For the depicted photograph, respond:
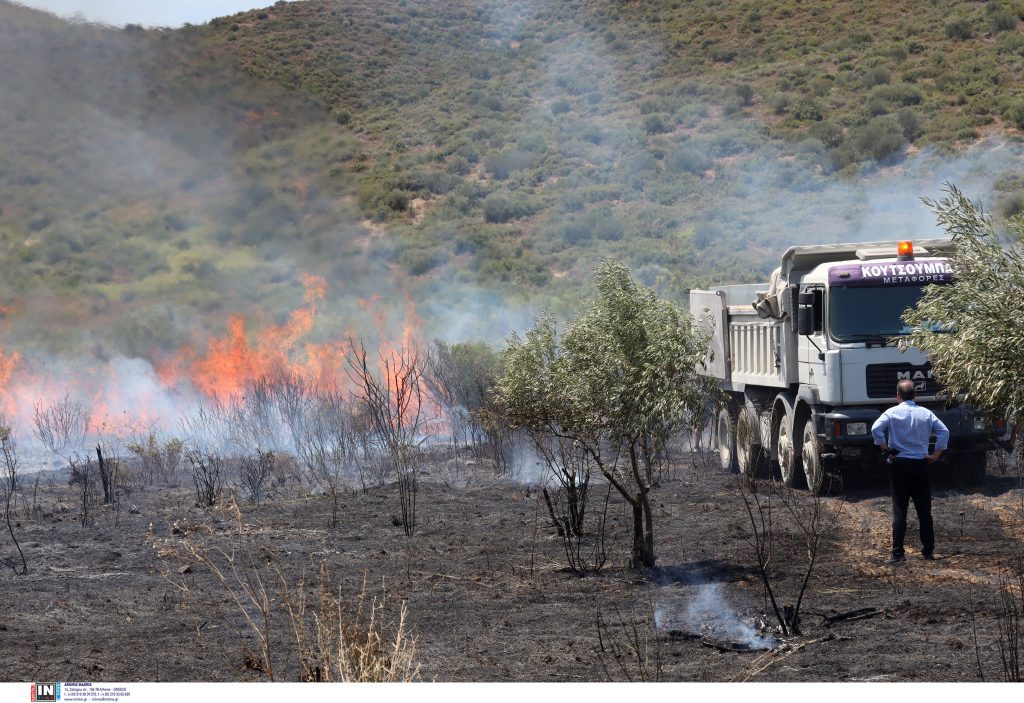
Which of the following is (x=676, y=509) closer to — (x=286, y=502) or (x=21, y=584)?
(x=286, y=502)

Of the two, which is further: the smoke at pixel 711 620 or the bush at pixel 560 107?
the bush at pixel 560 107

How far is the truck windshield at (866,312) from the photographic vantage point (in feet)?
59.6

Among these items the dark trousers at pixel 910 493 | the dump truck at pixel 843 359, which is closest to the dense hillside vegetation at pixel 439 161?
the dump truck at pixel 843 359

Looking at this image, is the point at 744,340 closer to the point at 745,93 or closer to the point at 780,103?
the point at 780,103

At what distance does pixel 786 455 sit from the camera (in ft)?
68.6

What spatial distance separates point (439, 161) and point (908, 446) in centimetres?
4646

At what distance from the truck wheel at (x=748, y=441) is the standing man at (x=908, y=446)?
25.0 feet

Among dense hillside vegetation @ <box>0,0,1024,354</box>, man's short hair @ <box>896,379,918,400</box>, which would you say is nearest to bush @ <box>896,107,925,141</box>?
dense hillside vegetation @ <box>0,0,1024,354</box>

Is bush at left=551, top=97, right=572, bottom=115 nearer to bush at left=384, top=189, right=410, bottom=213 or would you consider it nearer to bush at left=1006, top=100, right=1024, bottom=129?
bush at left=384, top=189, right=410, bottom=213

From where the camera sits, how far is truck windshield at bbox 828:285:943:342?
18172 mm

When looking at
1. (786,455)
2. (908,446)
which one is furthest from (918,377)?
(908,446)

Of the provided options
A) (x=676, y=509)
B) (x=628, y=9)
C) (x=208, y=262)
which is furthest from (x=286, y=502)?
(x=628, y=9)

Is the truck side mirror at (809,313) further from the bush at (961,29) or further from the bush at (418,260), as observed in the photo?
the bush at (961,29)

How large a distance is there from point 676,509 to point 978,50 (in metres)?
42.6
